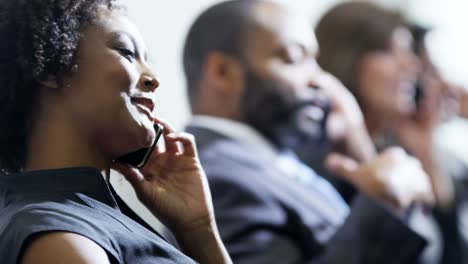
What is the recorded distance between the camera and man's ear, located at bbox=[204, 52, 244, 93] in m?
1.71

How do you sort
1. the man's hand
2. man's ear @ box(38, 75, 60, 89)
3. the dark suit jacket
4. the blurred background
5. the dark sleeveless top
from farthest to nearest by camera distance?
1. the blurred background
2. the man's hand
3. the dark suit jacket
4. man's ear @ box(38, 75, 60, 89)
5. the dark sleeveless top

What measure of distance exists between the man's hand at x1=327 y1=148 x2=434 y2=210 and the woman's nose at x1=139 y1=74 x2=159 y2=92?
706mm

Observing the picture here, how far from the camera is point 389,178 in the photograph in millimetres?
1605

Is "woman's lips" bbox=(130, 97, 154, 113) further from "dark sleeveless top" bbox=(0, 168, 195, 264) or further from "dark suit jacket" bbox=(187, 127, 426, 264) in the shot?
"dark suit jacket" bbox=(187, 127, 426, 264)

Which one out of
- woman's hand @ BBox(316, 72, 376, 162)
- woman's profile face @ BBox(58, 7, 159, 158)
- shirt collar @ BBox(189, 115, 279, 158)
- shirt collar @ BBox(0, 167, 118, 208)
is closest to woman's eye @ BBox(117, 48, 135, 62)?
woman's profile face @ BBox(58, 7, 159, 158)

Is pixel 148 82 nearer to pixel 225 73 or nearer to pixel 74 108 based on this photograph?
pixel 74 108

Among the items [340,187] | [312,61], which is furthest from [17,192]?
[340,187]

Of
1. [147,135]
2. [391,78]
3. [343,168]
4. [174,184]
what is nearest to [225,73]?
[343,168]

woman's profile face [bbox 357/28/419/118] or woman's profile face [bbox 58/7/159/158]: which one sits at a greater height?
woman's profile face [bbox 58/7/159/158]

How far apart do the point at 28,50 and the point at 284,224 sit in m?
0.70

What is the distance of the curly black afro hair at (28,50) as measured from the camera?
0.91m

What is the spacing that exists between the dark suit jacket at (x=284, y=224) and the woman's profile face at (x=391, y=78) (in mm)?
573

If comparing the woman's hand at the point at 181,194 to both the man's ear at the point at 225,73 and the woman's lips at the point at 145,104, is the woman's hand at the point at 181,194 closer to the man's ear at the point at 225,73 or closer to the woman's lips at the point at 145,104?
the woman's lips at the point at 145,104

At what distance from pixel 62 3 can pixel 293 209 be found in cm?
71
